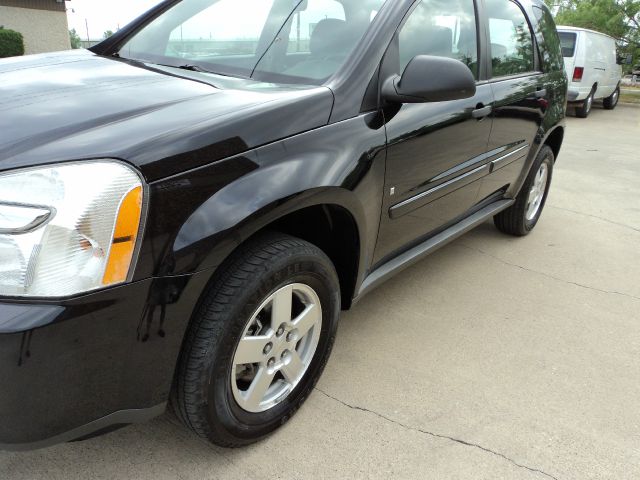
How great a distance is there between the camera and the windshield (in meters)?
2.16

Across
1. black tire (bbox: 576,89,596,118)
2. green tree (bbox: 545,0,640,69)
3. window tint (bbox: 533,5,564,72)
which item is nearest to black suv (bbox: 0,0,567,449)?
window tint (bbox: 533,5,564,72)

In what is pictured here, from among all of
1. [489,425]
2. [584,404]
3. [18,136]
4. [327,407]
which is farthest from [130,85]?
[584,404]

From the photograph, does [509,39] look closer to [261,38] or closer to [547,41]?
[547,41]

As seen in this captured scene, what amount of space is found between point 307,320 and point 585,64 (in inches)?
435

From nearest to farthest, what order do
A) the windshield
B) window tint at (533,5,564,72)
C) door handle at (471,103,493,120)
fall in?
the windshield, door handle at (471,103,493,120), window tint at (533,5,564,72)

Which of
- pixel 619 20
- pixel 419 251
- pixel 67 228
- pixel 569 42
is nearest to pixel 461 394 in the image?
pixel 419 251

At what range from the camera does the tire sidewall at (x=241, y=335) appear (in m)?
1.62

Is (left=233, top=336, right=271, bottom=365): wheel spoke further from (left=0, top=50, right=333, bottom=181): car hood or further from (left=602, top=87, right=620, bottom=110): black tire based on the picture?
(left=602, top=87, right=620, bottom=110): black tire

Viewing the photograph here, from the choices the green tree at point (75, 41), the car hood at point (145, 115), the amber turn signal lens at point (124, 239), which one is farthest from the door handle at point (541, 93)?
the green tree at point (75, 41)

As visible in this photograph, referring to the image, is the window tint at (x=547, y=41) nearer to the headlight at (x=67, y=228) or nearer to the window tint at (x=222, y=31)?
the window tint at (x=222, y=31)

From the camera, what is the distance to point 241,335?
1.67 metres

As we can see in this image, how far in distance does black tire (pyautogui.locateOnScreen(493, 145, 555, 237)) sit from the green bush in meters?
15.2

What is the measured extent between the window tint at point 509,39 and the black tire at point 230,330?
6.34 ft

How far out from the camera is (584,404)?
2.28 meters
